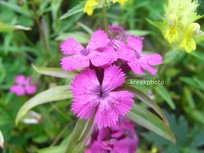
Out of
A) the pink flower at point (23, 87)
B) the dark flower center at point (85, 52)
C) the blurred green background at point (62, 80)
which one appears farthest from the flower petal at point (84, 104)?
the pink flower at point (23, 87)

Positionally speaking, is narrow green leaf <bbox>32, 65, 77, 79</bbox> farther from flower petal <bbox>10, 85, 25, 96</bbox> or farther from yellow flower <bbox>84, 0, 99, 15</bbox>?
flower petal <bbox>10, 85, 25, 96</bbox>

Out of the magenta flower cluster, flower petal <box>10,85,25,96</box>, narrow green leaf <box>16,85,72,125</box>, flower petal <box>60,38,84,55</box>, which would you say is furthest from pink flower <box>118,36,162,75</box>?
flower petal <box>10,85,25,96</box>

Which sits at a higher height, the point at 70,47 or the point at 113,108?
the point at 70,47

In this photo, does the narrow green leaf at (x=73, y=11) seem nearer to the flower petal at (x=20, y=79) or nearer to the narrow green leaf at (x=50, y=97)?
the narrow green leaf at (x=50, y=97)

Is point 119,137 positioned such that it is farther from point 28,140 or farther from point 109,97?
point 28,140

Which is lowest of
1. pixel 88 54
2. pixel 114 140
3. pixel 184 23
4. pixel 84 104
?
pixel 114 140

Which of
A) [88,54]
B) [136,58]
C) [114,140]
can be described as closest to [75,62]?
[88,54]

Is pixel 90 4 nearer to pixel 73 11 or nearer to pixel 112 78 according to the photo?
pixel 73 11
